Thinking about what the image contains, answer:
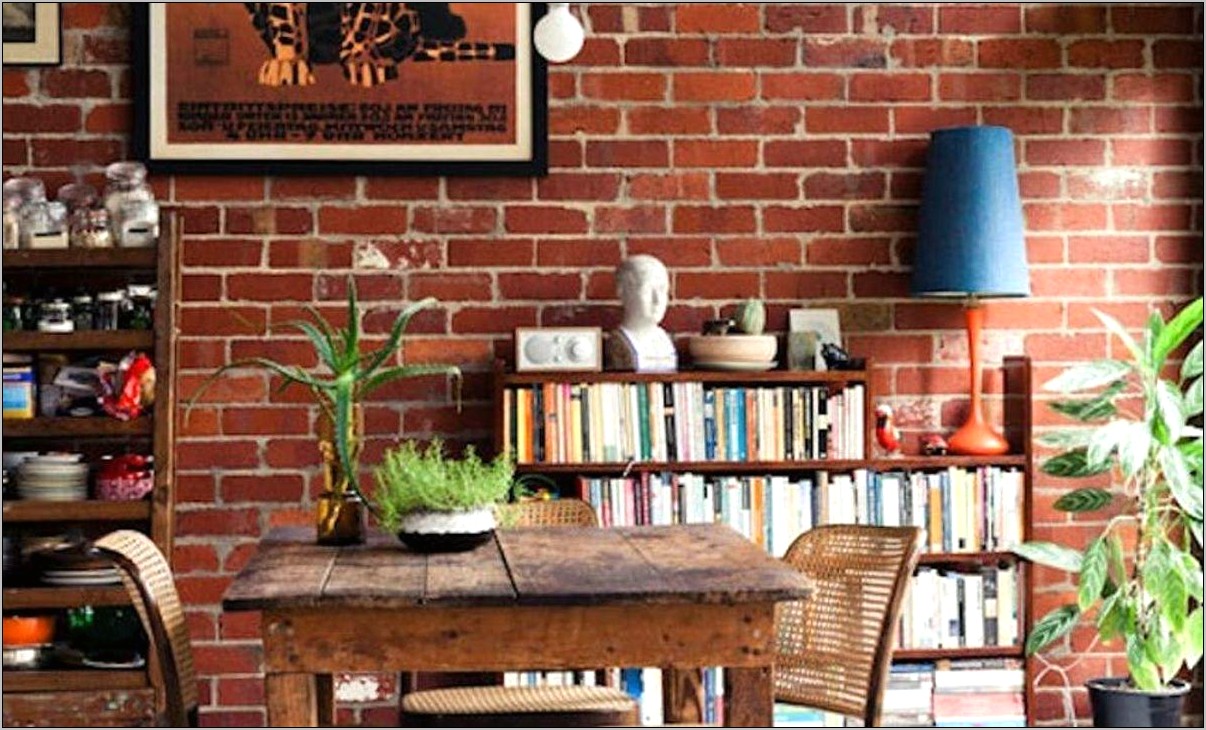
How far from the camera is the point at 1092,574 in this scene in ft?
16.4

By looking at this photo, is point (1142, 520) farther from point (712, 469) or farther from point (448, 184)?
point (448, 184)

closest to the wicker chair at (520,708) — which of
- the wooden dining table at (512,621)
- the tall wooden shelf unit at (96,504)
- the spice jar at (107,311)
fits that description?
the wooden dining table at (512,621)

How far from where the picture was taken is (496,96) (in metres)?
5.24

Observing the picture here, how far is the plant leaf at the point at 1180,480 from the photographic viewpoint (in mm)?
4965

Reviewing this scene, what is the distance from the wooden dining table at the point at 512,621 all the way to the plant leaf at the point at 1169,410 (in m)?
1.96

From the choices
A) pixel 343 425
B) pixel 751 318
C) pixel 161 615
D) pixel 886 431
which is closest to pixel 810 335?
pixel 751 318

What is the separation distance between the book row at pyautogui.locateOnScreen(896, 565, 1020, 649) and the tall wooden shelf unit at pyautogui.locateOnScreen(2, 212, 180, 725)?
206 centimetres

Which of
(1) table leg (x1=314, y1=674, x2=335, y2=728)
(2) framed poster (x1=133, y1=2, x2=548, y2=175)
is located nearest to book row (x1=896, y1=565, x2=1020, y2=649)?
(2) framed poster (x1=133, y1=2, x2=548, y2=175)

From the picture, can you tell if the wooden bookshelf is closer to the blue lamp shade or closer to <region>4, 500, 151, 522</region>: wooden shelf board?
<region>4, 500, 151, 522</region>: wooden shelf board

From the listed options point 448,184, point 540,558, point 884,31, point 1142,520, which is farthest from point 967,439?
point 540,558

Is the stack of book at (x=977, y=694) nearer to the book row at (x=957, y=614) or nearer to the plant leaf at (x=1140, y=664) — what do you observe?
the book row at (x=957, y=614)

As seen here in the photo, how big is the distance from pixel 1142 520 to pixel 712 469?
119 centimetres

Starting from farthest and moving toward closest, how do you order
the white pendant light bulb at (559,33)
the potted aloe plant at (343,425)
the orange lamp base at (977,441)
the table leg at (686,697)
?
the orange lamp base at (977,441) < the white pendant light bulb at (559,33) < the table leg at (686,697) < the potted aloe plant at (343,425)

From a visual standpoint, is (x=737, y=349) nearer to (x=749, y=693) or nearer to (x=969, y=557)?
(x=969, y=557)
